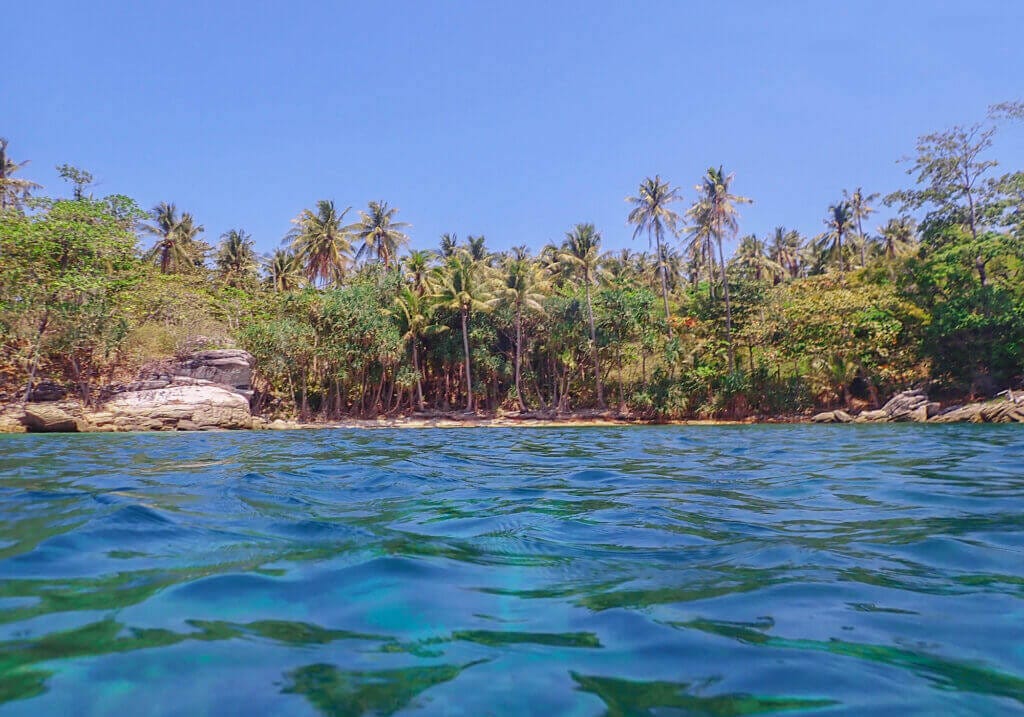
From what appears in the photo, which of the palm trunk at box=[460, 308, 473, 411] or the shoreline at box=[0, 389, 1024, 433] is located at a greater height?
the palm trunk at box=[460, 308, 473, 411]

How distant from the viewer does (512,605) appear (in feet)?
7.45

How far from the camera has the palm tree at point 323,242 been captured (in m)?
39.3

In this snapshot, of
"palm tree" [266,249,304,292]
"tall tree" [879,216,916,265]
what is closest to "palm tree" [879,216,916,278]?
"tall tree" [879,216,916,265]

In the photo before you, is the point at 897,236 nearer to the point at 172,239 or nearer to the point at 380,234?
the point at 380,234

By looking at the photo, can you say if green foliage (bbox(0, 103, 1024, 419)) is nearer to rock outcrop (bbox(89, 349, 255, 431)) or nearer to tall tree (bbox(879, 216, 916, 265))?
rock outcrop (bbox(89, 349, 255, 431))

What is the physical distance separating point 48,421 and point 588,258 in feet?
89.0

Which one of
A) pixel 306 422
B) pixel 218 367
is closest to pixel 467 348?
pixel 306 422

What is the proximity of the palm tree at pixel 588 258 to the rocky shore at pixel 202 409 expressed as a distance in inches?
179

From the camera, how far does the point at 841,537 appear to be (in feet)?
10.9

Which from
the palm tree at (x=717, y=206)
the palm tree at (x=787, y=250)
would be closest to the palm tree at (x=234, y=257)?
the palm tree at (x=717, y=206)

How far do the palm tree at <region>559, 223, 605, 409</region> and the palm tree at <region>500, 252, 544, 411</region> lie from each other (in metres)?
2.56

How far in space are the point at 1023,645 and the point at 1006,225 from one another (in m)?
33.0

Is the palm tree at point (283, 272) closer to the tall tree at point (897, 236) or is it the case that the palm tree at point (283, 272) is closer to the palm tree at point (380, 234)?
the palm tree at point (380, 234)

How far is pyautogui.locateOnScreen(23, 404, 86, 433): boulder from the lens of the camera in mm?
21750
